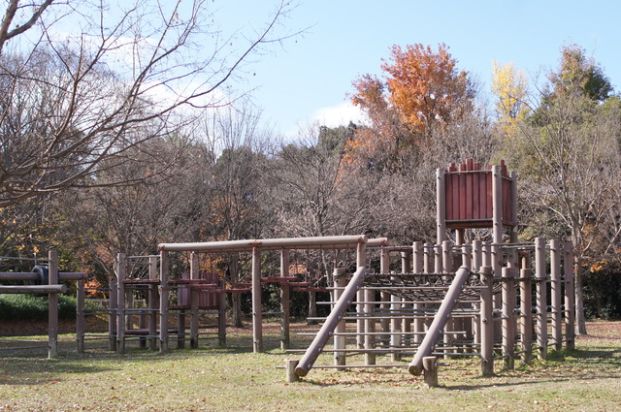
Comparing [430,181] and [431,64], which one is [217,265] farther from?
[431,64]

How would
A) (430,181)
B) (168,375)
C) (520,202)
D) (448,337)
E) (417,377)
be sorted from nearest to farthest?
(417,377)
(168,375)
(448,337)
(520,202)
(430,181)

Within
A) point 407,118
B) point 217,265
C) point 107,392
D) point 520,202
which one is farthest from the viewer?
point 407,118

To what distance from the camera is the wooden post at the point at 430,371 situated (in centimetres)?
1156

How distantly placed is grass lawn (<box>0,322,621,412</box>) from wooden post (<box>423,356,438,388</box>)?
13cm

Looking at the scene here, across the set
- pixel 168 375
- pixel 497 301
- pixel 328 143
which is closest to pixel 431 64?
pixel 328 143

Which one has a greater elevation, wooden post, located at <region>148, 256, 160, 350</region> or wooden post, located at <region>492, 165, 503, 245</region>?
wooden post, located at <region>492, 165, 503, 245</region>

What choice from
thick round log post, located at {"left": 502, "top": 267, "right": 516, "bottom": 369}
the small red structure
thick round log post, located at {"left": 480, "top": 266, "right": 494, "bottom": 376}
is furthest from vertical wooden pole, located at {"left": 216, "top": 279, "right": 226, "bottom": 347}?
thick round log post, located at {"left": 480, "top": 266, "right": 494, "bottom": 376}

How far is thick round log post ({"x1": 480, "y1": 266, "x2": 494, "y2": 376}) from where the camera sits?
13.2 meters

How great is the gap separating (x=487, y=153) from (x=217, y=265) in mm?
11649

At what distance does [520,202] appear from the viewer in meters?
31.0

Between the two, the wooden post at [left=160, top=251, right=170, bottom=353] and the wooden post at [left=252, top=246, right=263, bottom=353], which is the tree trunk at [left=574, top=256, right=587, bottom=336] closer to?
the wooden post at [left=252, top=246, right=263, bottom=353]

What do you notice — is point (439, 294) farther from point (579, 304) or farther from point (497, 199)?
point (579, 304)

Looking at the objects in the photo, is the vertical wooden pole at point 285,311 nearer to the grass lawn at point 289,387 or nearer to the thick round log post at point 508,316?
the grass lawn at point 289,387

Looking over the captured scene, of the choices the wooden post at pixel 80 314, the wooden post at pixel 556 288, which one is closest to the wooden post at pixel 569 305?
the wooden post at pixel 556 288
